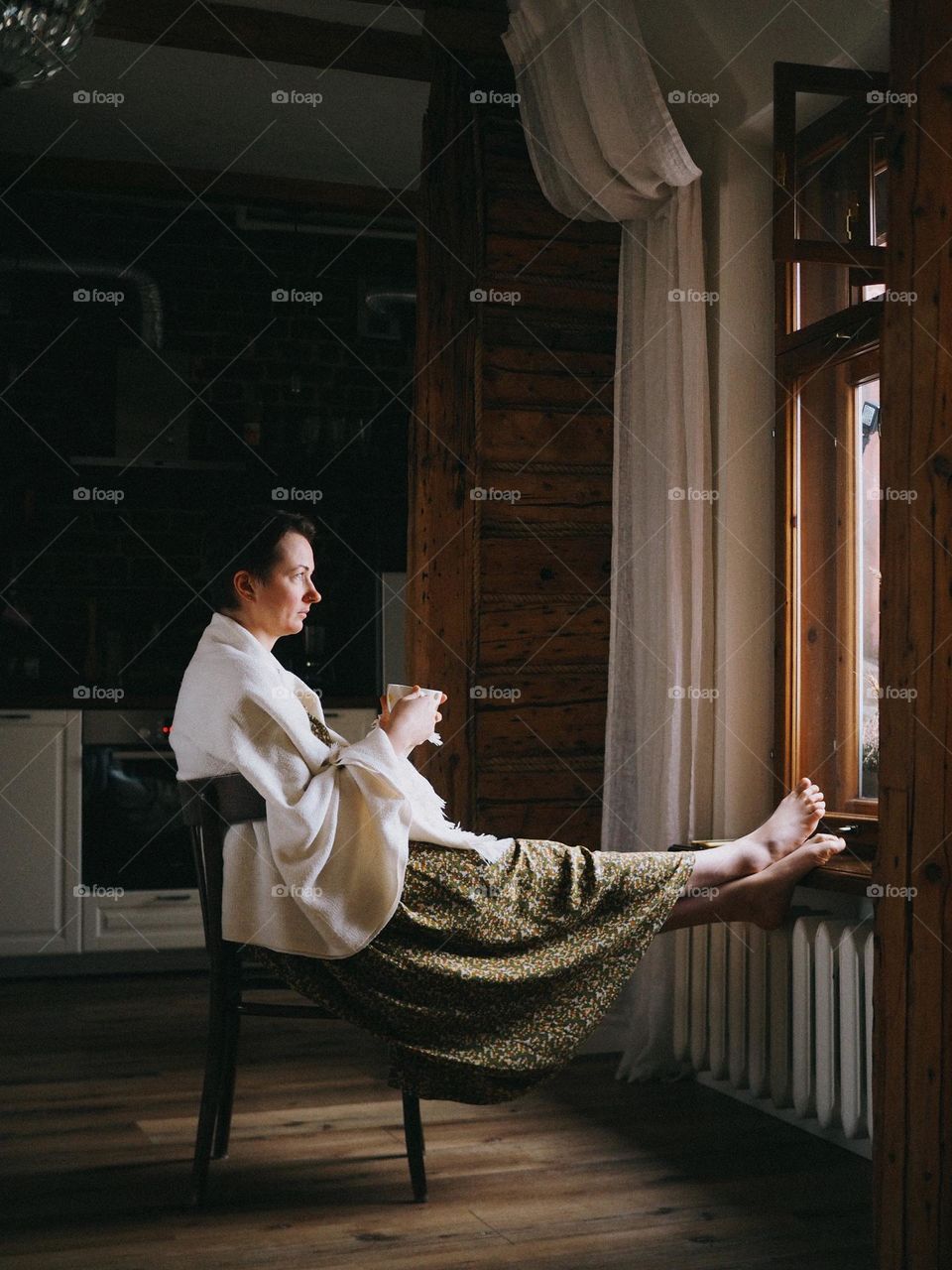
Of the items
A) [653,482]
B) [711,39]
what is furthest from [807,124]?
[653,482]

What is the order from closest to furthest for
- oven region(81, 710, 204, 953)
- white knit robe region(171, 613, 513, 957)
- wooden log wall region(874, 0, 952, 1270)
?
wooden log wall region(874, 0, 952, 1270) → white knit robe region(171, 613, 513, 957) → oven region(81, 710, 204, 953)

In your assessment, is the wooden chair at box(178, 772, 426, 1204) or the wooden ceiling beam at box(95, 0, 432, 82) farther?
the wooden ceiling beam at box(95, 0, 432, 82)

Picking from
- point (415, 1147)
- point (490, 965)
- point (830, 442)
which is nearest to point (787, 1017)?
point (490, 965)

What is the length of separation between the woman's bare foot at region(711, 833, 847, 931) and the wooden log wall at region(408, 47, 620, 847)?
3.04 feet

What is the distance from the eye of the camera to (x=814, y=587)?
3037 mm

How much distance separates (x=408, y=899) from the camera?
7.64ft

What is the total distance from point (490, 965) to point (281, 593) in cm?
81

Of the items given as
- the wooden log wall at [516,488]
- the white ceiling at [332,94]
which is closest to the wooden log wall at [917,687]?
the white ceiling at [332,94]

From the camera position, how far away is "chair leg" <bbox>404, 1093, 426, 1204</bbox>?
2.30 m

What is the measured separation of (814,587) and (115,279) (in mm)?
3367

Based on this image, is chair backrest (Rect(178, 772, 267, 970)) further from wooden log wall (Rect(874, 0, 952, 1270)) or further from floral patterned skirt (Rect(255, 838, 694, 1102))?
wooden log wall (Rect(874, 0, 952, 1270))

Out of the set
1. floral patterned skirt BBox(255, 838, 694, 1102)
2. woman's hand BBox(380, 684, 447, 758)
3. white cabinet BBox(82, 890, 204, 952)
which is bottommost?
white cabinet BBox(82, 890, 204, 952)

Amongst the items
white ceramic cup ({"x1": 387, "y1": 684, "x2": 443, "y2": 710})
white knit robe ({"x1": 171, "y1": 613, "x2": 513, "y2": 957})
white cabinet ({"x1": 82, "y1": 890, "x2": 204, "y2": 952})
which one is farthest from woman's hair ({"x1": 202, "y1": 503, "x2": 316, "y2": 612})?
white cabinet ({"x1": 82, "y1": 890, "x2": 204, "y2": 952})

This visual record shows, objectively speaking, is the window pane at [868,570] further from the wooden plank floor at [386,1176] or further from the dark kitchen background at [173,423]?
the dark kitchen background at [173,423]
